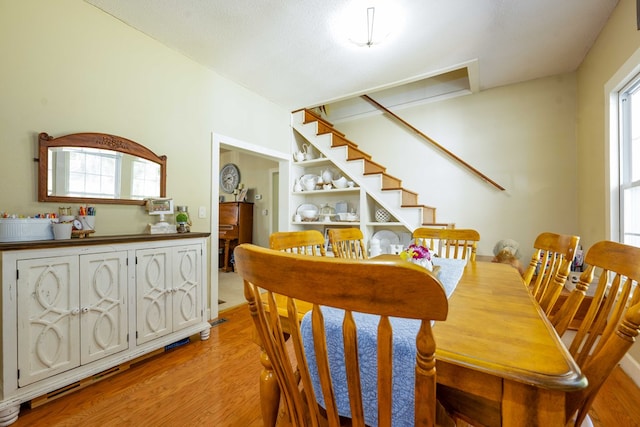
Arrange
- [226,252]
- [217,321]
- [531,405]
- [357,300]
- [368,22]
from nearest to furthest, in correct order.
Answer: [357,300] → [531,405] → [368,22] → [217,321] → [226,252]

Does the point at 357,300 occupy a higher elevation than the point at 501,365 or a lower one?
higher

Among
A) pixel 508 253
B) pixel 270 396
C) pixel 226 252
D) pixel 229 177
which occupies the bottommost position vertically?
pixel 226 252

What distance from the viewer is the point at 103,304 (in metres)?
1.64

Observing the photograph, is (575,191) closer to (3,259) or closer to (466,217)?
(466,217)

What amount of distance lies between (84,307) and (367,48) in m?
2.87

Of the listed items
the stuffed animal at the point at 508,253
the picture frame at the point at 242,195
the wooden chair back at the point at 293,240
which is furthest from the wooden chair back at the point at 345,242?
the picture frame at the point at 242,195

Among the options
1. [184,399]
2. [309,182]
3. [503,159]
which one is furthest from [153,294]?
[503,159]

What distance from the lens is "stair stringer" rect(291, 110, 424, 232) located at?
302 centimetres

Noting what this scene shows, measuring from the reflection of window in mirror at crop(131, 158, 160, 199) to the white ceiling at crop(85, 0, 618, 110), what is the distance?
3.65 ft

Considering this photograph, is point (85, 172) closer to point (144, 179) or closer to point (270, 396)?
point (144, 179)

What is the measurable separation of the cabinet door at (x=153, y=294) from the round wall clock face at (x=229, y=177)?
12.3 feet

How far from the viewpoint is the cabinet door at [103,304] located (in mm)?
1562

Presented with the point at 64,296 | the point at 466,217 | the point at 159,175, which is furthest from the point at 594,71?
the point at 64,296

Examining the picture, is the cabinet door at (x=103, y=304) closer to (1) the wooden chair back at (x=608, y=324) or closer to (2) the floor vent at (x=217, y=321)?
(2) the floor vent at (x=217, y=321)
